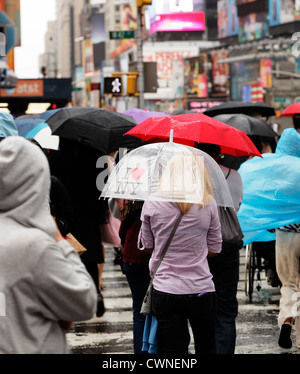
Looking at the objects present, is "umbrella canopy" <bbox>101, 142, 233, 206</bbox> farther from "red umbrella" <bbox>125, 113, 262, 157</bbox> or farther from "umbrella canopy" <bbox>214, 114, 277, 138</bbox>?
"umbrella canopy" <bbox>214, 114, 277, 138</bbox>

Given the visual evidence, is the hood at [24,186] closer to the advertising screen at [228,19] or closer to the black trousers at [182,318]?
the black trousers at [182,318]

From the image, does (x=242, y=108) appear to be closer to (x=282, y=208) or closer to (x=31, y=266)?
(x=282, y=208)

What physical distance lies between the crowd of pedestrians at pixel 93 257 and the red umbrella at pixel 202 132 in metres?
0.13

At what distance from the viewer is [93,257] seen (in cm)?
867

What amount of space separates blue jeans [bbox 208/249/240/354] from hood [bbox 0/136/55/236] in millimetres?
3386

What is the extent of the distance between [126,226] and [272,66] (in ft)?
303

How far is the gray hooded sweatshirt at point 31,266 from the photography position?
305 centimetres

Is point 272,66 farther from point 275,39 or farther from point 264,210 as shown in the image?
point 264,210

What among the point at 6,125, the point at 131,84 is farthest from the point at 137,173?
the point at 131,84

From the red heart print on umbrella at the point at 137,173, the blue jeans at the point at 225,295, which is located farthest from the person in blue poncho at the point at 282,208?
the red heart print on umbrella at the point at 137,173

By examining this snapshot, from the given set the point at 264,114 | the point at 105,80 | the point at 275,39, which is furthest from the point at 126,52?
the point at 264,114

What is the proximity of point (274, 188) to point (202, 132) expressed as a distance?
55.9 inches

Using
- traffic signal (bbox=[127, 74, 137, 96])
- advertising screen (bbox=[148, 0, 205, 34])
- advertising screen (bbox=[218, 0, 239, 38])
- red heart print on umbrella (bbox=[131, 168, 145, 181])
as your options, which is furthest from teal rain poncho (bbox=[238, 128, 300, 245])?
advertising screen (bbox=[148, 0, 205, 34])

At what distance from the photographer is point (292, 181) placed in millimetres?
7309
